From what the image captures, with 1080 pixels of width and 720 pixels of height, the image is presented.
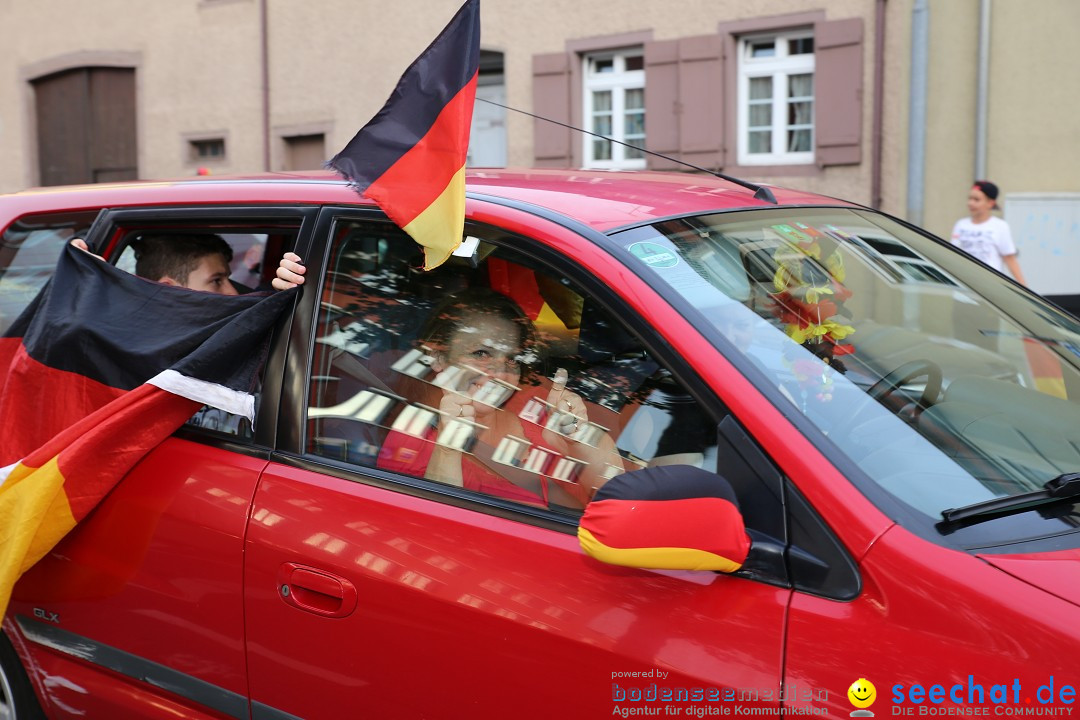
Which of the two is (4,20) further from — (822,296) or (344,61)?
(822,296)

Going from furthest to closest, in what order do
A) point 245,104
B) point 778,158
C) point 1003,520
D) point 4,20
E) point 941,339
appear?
point 4,20
point 245,104
point 778,158
point 941,339
point 1003,520

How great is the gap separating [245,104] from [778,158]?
702 cm

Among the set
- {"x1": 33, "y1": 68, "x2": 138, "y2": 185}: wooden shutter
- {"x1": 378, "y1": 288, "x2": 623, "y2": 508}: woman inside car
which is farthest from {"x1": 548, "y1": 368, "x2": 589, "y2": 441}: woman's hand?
{"x1": 33, "y1": 68, "x2": 138, "y2": 185}: wooden shutter

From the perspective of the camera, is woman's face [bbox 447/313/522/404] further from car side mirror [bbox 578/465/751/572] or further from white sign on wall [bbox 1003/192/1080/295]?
white sign on wall [bbox 1003/192/1080/295]

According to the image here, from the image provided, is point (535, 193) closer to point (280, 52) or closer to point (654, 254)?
point (654, 254)

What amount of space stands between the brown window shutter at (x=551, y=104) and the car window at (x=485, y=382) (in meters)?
9.38

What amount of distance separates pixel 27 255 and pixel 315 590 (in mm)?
1571

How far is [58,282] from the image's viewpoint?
2.62 meters

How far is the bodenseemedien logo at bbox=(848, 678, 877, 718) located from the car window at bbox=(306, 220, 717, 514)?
44 centimetres

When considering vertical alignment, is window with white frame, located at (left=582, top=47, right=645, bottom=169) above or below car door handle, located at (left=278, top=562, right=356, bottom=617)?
above

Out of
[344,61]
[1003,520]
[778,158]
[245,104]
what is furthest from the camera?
[245,104]

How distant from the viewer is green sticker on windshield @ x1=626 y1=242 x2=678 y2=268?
1.96m

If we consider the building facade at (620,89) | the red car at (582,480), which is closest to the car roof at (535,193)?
the red car at (582,480)

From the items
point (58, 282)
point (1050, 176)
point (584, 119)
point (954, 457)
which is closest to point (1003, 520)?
point (954, 457)
